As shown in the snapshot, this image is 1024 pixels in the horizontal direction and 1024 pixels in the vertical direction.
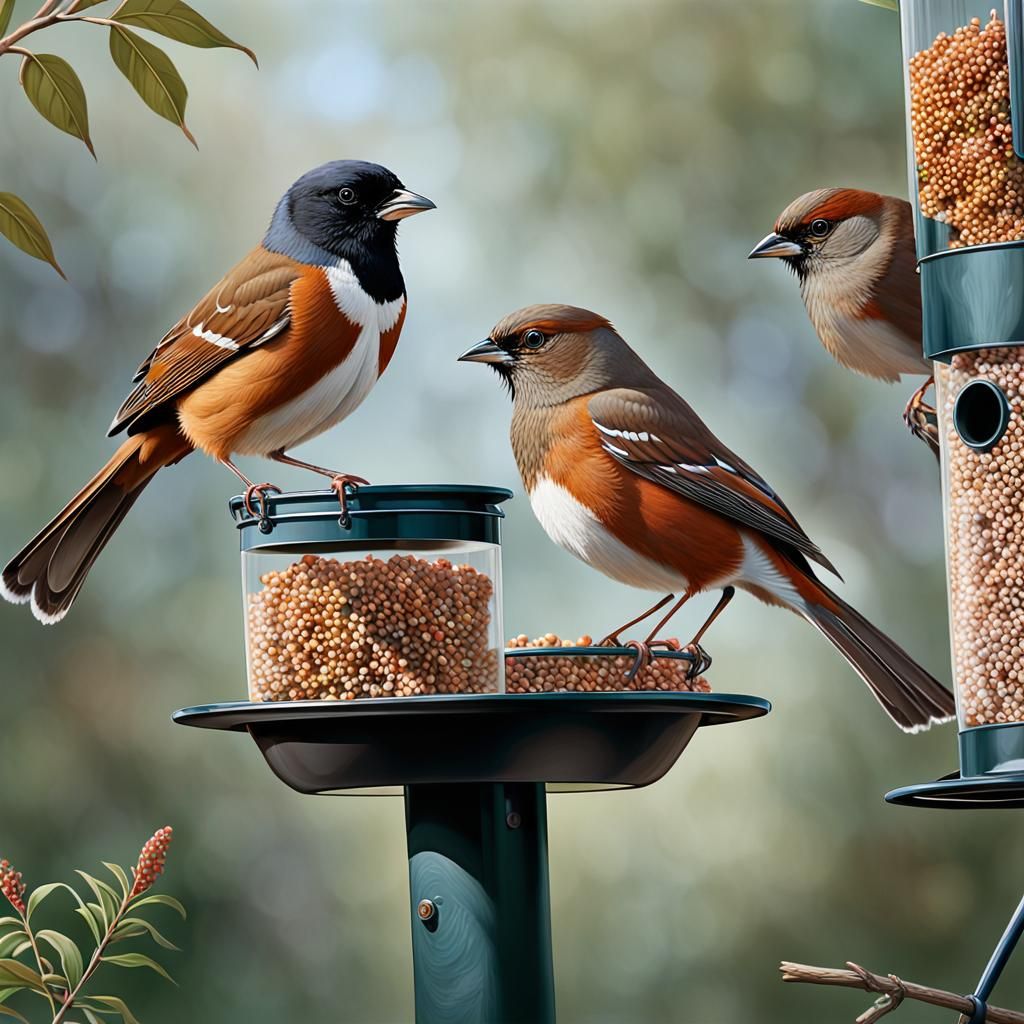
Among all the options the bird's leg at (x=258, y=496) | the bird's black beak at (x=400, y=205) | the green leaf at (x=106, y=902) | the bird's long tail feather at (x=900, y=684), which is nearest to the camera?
the bird's leg at (x=258, y=496)

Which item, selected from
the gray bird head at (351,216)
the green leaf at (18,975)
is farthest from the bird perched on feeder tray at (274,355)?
the green leaf at (18,975)

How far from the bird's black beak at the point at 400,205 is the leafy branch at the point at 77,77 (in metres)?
0.41

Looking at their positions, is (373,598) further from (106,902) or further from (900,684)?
(900,684)

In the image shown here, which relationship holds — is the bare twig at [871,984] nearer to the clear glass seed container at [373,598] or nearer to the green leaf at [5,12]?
the clear glass seed container at [373,598]

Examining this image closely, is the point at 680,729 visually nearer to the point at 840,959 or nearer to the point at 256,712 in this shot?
the point at 256,712

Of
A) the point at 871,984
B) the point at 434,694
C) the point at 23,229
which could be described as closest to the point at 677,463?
the point at 434,694

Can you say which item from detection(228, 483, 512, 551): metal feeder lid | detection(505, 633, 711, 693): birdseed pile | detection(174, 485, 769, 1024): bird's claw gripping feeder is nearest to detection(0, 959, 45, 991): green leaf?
detection(174, 485, 769, 1024): bird's claw gripping feeder

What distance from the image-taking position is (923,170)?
2.18 meters

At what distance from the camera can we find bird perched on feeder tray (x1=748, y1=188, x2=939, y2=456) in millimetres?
2590

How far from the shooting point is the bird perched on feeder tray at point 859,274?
2.59 meters

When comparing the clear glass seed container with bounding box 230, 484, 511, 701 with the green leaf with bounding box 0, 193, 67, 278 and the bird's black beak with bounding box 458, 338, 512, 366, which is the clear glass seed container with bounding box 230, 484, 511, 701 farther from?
the bird's black beak with bounding box 458, 338, 512, 366

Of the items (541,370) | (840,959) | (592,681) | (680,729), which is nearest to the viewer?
(680,729)

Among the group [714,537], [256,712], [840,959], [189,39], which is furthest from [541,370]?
[840,959]

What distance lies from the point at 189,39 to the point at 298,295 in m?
0.53
